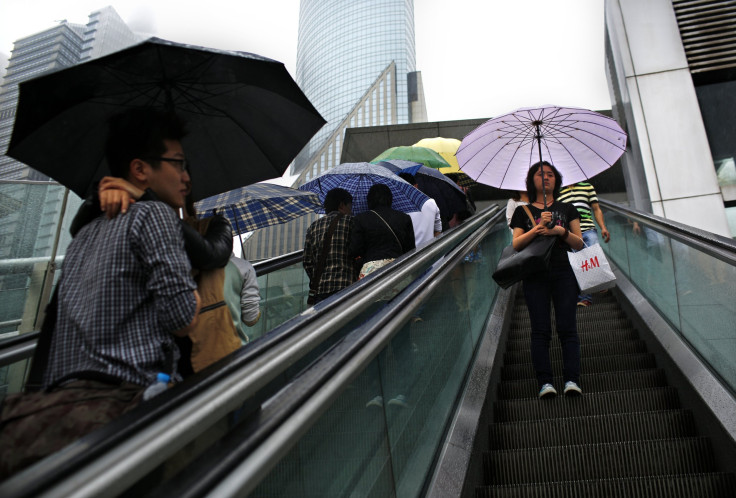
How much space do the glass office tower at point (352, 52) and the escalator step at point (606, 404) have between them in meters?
104

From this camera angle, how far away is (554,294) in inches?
149

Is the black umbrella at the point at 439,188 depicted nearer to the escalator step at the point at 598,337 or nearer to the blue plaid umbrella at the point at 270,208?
the blue plaid umbrella at the point at 270,208

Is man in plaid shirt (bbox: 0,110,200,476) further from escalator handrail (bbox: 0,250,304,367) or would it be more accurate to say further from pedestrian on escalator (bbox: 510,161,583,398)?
pedestrian on escalator (bbox: 510,161,583,398)

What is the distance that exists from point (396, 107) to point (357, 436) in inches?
4278

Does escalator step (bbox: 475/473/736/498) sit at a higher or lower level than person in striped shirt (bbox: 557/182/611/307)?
lower

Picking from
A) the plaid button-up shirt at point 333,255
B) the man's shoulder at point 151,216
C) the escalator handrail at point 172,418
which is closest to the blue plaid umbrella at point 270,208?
the plaid button-up shirt at point 333,255

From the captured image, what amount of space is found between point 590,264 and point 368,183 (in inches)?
91.3

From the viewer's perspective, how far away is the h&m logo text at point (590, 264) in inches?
169

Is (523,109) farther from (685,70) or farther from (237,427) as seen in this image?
(685,70)

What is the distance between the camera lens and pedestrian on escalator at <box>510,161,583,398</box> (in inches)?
144

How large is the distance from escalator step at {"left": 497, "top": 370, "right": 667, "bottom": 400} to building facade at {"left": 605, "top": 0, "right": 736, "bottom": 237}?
23.3 ft

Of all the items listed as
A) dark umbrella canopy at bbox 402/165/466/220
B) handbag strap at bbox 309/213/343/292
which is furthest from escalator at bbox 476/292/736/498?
dark umbrella canopy at bbox 402/165/466/220

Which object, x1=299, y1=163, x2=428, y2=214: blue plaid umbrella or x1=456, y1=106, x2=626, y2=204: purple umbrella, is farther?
x1=299, y1=163, x2=428, y2=214: blue plaid umbrella

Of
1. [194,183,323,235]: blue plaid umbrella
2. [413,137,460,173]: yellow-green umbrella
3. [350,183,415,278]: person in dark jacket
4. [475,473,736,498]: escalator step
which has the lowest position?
[475,473,736,498]: escalator step
